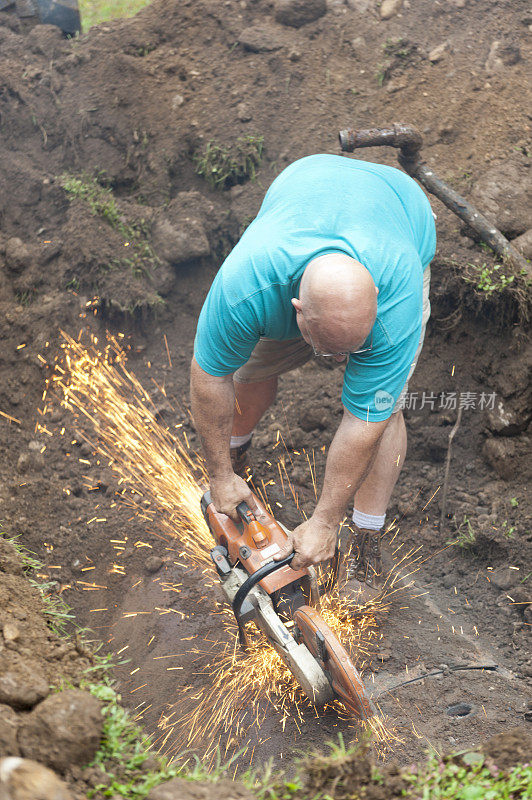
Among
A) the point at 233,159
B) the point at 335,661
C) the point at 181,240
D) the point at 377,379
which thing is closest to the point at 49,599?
the point at 335,661

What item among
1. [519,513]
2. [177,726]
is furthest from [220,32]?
[177,726]

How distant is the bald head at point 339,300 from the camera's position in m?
2.42

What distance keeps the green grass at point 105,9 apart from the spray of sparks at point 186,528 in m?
3.33

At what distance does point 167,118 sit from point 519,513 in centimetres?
410

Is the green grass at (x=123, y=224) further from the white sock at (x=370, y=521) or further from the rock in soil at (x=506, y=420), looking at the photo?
the rock in soil at (x=506, y=420)

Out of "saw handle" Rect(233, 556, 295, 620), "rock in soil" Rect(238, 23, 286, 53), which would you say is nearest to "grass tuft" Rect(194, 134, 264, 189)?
"rock in soil" Rect(238, 23, 286, 53)

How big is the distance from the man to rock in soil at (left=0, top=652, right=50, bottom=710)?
3.53 feet

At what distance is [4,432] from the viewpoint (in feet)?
14.2

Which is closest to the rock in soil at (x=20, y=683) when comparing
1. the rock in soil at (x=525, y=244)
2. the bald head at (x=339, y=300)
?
the bald head at (x=339, y=300)

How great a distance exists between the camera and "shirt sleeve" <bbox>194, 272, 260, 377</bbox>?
2824mm

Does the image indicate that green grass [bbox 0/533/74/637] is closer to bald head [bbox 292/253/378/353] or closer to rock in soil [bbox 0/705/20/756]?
rock in soil [bbox 0/705/20/756]

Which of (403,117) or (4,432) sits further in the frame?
(403,117)

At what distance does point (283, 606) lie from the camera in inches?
121

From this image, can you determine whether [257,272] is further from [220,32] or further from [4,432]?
[220,32]
